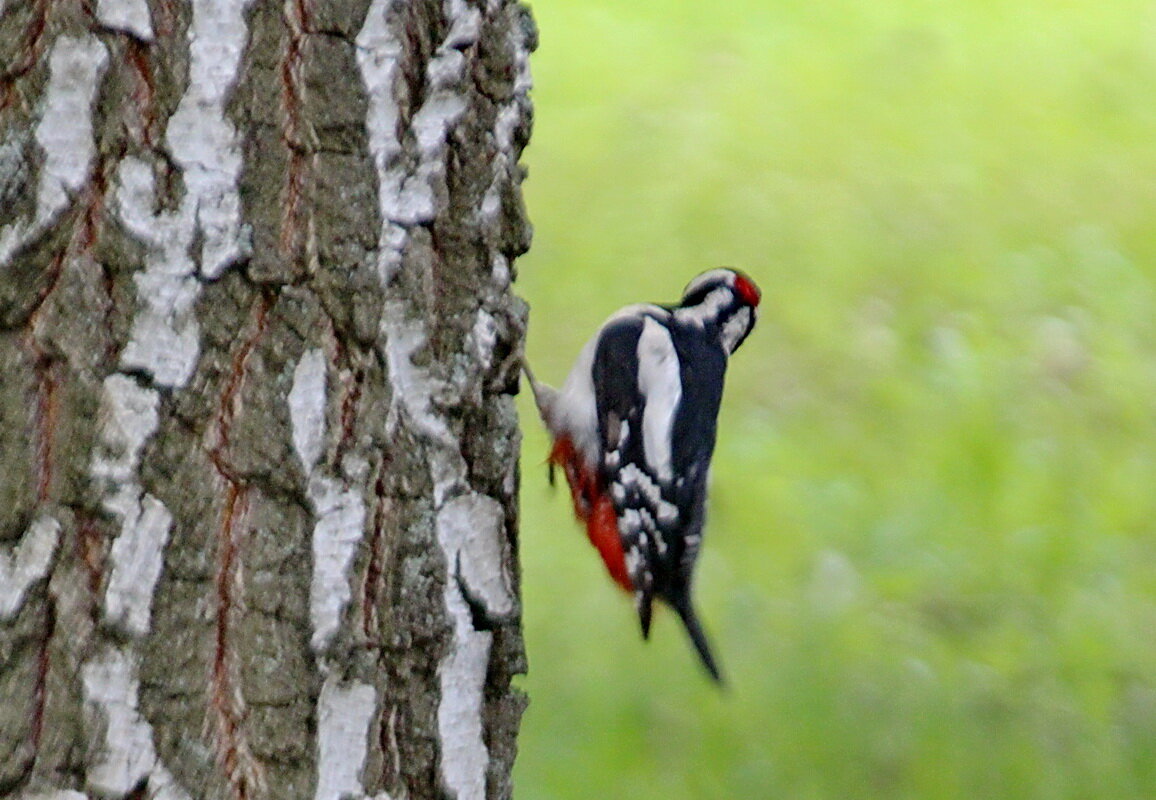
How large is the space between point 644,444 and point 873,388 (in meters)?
1.05

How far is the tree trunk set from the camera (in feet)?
3.96

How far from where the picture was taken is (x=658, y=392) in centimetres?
226

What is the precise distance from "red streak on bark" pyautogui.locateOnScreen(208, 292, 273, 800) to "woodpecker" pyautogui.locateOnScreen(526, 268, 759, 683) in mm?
984

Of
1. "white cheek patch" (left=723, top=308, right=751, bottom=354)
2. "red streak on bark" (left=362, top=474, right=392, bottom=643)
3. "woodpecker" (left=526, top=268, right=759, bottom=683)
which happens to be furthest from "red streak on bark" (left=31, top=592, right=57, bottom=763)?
"white cheek patch" (left=723, top=308, right=751, bottom=354)

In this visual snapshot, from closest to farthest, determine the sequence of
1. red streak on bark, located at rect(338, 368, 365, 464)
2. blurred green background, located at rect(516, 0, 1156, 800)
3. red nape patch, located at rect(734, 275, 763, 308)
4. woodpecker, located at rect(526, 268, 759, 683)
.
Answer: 1. red streak on bark, located at rect(338, 368, 365, 464)
2. woodpecker, located at rect(526, 268, 759, 683)
3. red nape patch, located at rect(734, 275, 763, 308)
4. blurred green background, located at rect(516, 0, 1156, 800)

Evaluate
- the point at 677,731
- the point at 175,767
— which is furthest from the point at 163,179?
the point at 677,731

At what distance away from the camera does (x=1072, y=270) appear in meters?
3.43

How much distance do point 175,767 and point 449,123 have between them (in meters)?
0.65

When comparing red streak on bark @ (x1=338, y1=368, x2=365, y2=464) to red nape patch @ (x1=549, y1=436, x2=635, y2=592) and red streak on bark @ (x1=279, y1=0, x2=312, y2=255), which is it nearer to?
red streak on bark @ (x1=279, y1=0, x2=312, y2=255)

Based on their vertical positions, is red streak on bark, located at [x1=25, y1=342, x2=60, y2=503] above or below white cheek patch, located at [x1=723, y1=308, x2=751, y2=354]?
below

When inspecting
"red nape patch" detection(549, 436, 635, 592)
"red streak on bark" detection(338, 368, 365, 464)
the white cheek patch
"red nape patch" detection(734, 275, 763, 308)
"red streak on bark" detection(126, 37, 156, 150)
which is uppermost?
"red nape patch" detection(734, 275, 763, 308)

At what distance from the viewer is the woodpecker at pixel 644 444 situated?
2211 millimetres

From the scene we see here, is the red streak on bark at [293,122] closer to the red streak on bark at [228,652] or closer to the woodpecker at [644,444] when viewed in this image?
the red streak on bark at [228,652]

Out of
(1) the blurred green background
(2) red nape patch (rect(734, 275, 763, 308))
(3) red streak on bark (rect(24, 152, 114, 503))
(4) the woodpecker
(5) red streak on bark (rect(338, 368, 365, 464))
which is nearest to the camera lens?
(3) red streak on bark (rect(24, 152, 114, 503))
